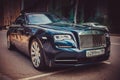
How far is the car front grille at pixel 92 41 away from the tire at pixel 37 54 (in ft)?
1.46

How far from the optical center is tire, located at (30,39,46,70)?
2836 mm

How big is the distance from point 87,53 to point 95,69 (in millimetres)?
259

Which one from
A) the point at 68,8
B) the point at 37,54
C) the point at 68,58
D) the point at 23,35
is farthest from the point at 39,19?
the point at 68,8

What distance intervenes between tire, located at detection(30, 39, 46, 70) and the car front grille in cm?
44

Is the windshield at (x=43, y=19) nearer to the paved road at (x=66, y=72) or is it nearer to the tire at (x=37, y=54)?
the tire at (x=37, y=54)

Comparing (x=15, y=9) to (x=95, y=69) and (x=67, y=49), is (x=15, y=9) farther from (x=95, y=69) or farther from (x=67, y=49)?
(x=95, y=69)

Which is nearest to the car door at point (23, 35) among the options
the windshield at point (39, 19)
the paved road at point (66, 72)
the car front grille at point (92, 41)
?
the windshield at point (39, 19)

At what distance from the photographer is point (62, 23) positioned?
306 cm

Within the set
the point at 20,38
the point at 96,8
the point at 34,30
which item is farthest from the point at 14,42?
the point at 96,8

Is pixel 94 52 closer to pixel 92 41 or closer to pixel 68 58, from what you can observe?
pixel 92 41

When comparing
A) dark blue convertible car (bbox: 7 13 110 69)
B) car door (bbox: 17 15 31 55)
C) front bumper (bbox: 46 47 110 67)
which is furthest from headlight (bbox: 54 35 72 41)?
car door (bbox: 17 15 31 55)

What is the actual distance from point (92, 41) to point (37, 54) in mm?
631

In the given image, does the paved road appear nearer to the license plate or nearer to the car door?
the license plate

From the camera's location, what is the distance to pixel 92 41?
2.71m
